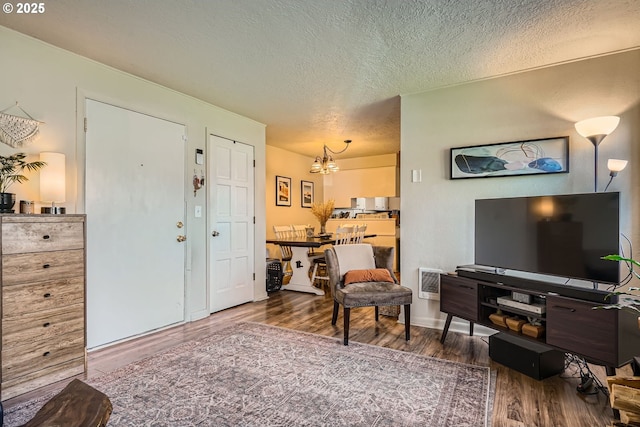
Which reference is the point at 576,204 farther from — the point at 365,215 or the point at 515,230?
the point at 365,215

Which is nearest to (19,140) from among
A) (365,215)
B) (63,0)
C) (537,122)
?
(63,0)

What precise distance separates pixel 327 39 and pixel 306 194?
4.89m

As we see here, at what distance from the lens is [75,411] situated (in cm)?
121

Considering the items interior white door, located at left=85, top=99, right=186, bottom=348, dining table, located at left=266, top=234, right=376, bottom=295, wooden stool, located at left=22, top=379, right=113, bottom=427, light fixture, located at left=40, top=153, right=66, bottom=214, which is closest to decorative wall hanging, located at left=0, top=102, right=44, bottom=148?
light fixture, located at left=40, top=153, right=66, bottom=214

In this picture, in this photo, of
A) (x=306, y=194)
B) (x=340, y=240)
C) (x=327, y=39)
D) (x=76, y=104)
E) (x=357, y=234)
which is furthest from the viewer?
(x=306, y=194)

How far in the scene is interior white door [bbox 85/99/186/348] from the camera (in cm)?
288

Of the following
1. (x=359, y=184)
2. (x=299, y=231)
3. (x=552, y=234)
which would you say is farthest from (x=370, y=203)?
(x=552, y=234)

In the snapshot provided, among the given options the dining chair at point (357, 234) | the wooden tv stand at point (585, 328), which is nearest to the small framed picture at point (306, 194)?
the dining chair at point (357, 234)

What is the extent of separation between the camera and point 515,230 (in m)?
2.68

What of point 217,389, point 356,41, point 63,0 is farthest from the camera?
point 356,41

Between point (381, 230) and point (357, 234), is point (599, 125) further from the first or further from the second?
point (381, 230)

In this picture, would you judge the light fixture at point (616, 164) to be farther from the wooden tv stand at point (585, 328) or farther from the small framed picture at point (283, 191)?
the small framed picture at point (283, 191)

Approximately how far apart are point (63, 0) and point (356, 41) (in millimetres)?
1972

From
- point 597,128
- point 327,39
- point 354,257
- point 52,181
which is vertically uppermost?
point 327,39
